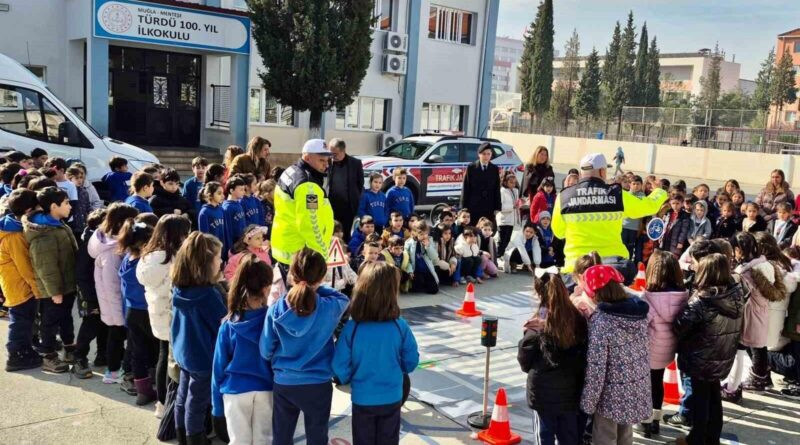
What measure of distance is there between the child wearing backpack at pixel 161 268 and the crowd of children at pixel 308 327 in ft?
0.04

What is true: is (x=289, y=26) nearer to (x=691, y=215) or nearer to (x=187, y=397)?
(x=691, y=215)

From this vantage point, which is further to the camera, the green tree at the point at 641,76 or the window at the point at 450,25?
the green tree at the point at 641,76

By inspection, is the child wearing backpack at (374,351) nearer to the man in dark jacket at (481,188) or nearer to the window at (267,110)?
the man in dark jacket at (481,188)

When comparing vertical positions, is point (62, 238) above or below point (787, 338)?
above

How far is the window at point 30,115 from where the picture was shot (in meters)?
11.6

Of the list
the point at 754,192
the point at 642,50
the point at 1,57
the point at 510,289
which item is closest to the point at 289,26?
the point at 1,57

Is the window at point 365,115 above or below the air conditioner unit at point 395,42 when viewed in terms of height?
below

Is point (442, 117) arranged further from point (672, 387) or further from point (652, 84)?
point (652, 84)

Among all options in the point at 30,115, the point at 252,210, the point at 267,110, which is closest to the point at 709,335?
the point at 252,210

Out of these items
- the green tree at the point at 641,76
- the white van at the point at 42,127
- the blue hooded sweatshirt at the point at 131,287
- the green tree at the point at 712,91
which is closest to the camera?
the blue hooded sweatshirt at the point at 131,287

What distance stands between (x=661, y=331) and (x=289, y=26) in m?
16.1

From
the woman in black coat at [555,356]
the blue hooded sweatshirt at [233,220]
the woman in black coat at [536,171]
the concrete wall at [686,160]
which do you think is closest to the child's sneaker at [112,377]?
the blue hooded sweatshirt at [233,220]

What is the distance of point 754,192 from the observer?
96.8 ft

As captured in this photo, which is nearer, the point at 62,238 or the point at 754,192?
the point at 62,238
